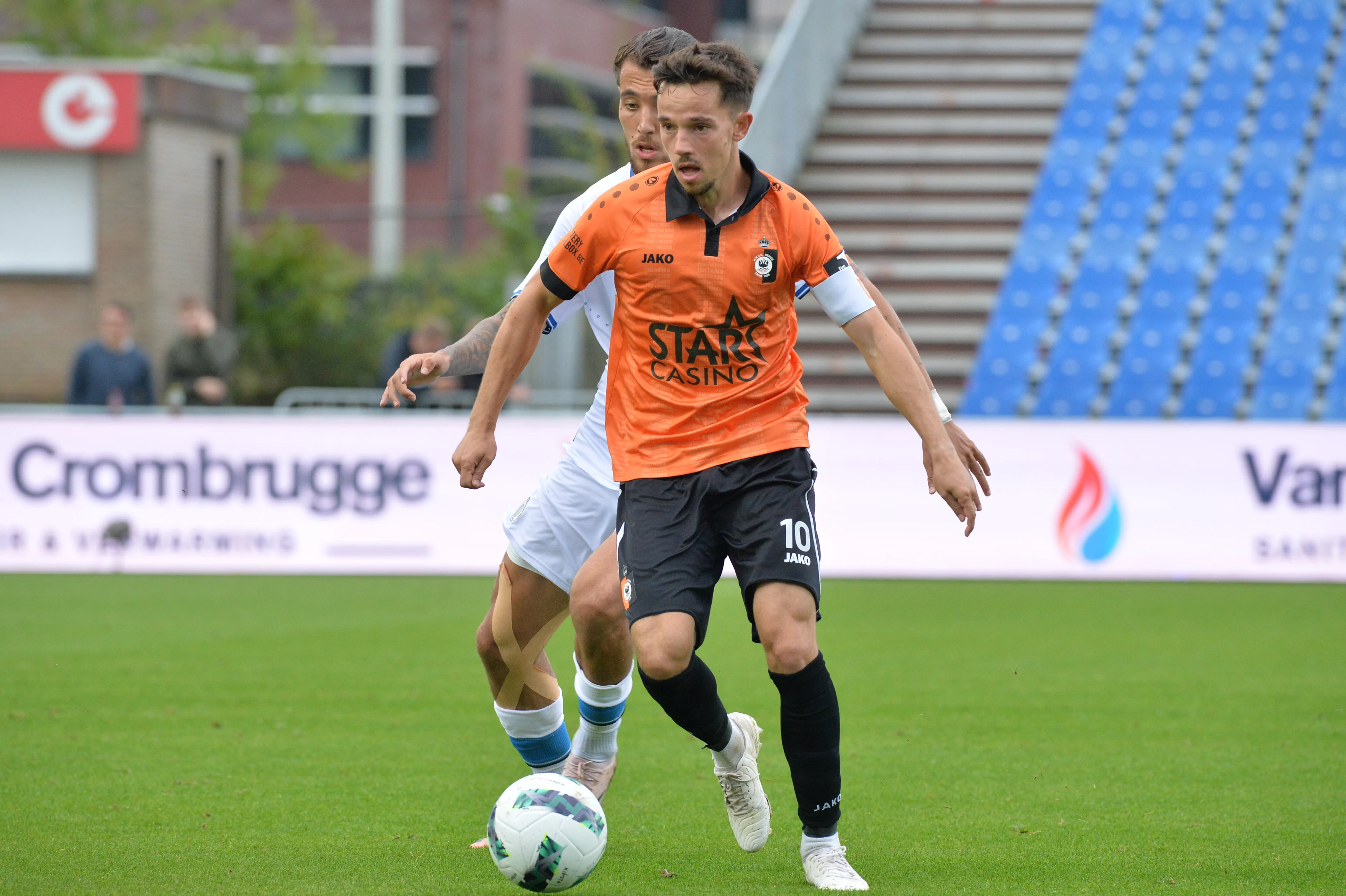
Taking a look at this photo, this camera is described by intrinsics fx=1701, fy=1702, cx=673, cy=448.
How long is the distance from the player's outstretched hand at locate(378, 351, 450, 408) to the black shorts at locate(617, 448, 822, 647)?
2.25 feet

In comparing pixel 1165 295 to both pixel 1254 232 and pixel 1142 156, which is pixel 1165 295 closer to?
pixel 1254 232

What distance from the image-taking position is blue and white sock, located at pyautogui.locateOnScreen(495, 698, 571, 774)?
521 cm

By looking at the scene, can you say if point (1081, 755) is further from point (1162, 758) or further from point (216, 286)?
point (216, 286)

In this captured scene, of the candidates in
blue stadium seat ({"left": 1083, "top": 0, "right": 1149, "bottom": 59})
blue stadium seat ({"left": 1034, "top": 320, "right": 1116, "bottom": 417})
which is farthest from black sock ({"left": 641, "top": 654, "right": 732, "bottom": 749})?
blue stadium seat ({"left": 1083, "top": 0, "right": 1149, "bottom": 59})

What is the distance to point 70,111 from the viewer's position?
1908 centimetres

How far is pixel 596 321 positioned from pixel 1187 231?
15193 millimetres

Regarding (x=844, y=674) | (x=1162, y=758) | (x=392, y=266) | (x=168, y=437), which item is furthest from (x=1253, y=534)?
(x=392, y=266)

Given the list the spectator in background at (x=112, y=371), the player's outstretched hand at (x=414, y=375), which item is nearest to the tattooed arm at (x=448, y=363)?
the player's outstretched hand at (x=414, y=375)

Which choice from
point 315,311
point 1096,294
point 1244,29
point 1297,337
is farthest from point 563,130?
point 1297,337

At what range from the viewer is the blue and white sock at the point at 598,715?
530cm

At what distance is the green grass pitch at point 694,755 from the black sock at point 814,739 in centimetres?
24

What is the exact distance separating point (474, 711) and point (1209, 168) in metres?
15.1

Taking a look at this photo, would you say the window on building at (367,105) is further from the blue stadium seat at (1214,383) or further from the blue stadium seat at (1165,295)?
the blue stadium seat at (1214,383)

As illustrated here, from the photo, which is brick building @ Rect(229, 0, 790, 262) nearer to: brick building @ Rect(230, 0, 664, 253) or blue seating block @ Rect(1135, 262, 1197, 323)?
brick building @ Rect(230, 0, 664, 253)
